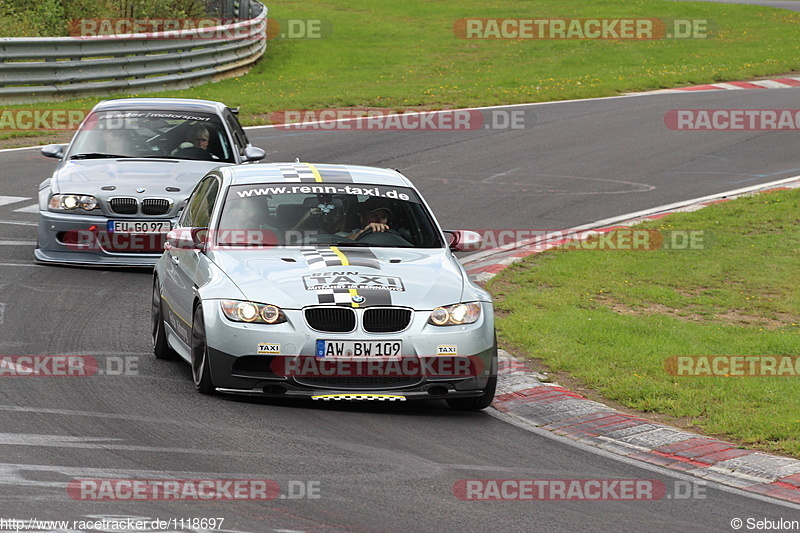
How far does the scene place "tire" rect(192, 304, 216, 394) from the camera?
780 centimetres

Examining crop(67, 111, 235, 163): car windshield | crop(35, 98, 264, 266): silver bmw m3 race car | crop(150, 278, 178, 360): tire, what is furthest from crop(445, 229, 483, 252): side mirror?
crop(67, 111, 235, 163): car windshield

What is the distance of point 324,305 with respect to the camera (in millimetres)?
7594

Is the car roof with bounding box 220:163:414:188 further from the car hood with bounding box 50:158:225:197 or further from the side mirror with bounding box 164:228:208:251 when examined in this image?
the car hood with bounding box 50:158:225:197

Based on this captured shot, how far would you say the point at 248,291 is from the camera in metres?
7.76

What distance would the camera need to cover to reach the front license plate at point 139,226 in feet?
40.6

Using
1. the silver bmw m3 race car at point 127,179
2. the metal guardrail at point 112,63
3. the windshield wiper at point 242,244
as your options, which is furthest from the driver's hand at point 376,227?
the metal guardrail at point 112,63

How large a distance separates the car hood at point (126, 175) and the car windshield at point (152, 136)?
0.22 metres

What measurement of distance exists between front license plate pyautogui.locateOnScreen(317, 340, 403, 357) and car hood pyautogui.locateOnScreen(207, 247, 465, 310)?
26cm

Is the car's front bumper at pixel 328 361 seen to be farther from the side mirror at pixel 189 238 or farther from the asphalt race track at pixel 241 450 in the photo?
the side mirror at pixel 189 238

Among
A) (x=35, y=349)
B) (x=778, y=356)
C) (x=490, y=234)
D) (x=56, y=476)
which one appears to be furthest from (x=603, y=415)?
(x=490, y=234)

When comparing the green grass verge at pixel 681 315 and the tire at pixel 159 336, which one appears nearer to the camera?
the green grass verge at pixel 681 315

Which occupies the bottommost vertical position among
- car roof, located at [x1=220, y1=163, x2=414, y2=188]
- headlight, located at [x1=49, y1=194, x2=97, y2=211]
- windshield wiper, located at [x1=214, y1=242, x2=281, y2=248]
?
headlight, located at [x1=49, y1=194, x2=97, y2=211]

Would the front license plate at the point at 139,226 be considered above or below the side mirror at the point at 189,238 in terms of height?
below

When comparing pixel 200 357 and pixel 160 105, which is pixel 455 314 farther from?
pixel 160 105
